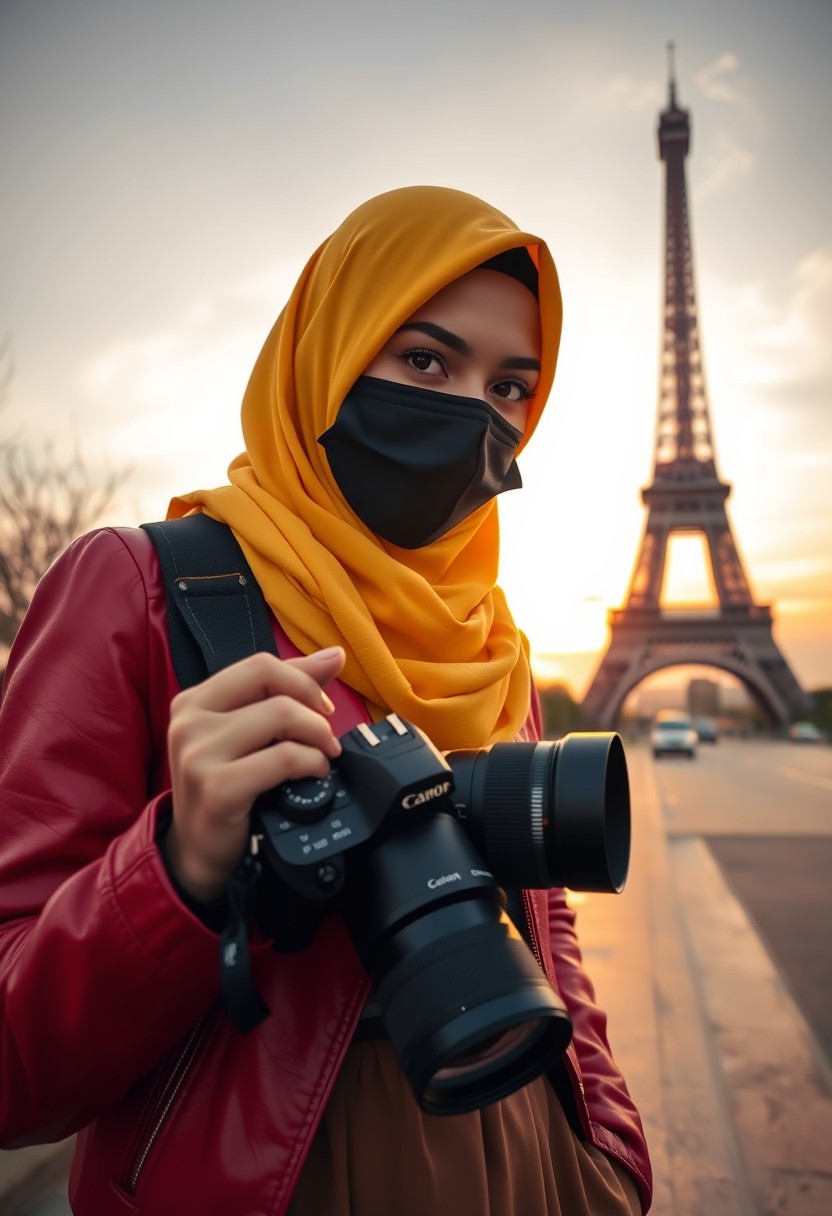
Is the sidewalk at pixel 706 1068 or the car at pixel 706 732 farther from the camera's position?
the car at pixel 706 732

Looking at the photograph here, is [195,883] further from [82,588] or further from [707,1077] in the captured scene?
[707,1077]

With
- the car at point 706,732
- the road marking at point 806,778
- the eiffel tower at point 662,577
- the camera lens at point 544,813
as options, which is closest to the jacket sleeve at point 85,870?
the camera lens at point 544,813

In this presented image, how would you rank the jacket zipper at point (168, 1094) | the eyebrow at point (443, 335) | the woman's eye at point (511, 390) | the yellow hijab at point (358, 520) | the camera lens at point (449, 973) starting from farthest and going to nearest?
the woman's eye at point (511, 390)
the eyebrow at point (443, 335)
the yellow hijab at point (358, 520)
the jacket zipper at point (168, 1094)
the camera lens at point (449, 973)

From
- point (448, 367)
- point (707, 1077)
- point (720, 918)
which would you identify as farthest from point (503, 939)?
point (720, 918)

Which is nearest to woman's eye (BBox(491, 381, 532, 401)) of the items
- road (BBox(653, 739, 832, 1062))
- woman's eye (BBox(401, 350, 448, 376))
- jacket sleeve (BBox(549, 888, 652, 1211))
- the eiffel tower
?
woman's eye (BBox(401, 350, 448, 376))

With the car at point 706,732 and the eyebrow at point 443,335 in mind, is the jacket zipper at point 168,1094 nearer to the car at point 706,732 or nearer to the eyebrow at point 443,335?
the eyebrow at point 443,335

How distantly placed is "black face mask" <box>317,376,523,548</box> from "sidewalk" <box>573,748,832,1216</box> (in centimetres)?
240

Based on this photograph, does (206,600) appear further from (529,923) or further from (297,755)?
(529,923)

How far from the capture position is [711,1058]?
11.6 feet

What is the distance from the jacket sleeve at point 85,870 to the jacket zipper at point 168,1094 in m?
0.02

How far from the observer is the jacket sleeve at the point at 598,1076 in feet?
3.83

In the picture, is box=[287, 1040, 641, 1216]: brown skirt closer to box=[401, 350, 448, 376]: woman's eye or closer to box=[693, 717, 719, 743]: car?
box=[401, 350, 448, 376]: woman's eye

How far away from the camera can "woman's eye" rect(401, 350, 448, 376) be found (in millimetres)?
1219

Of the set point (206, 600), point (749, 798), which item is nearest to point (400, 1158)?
point (206, 600)
